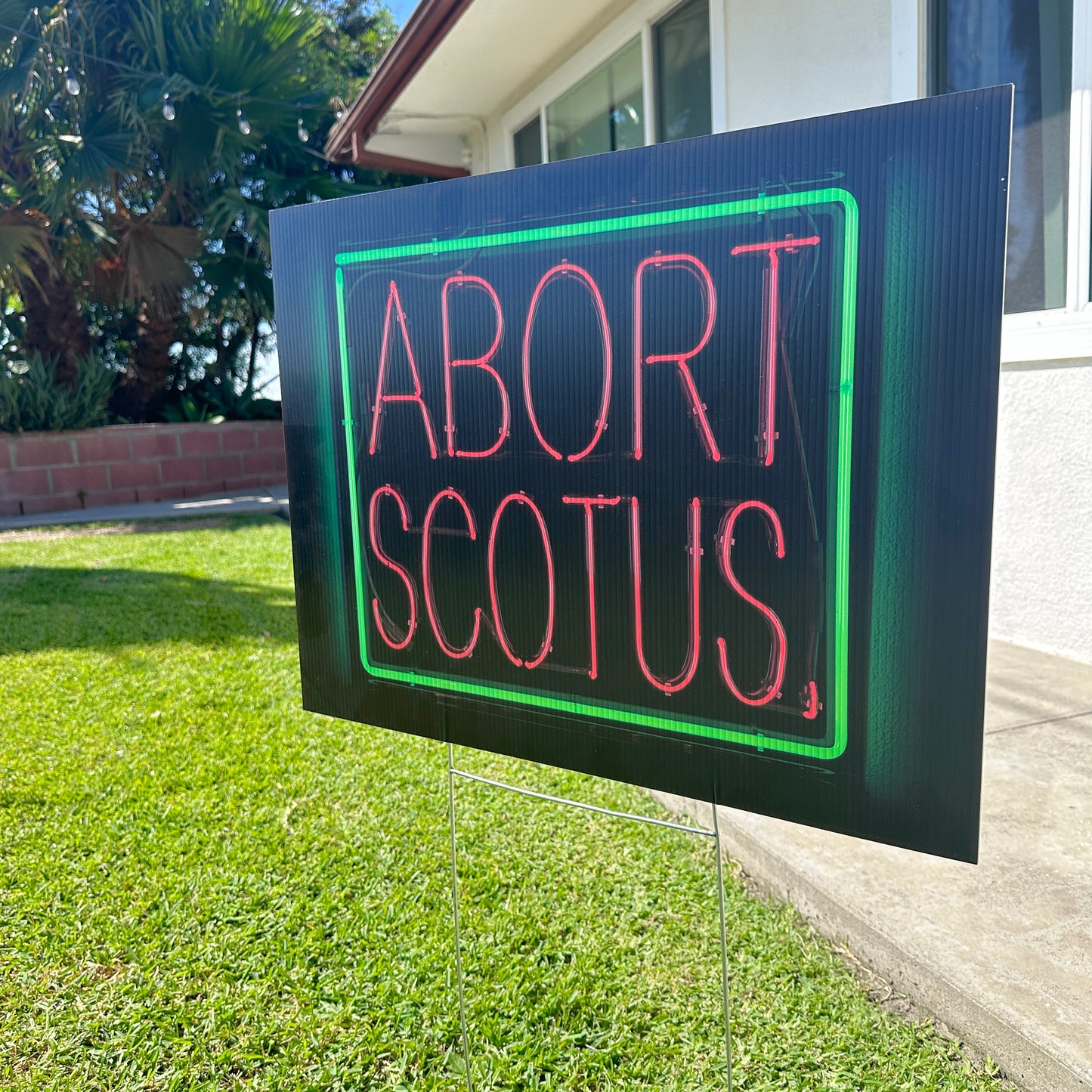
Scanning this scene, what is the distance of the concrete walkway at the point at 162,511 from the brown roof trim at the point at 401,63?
3.60 meters

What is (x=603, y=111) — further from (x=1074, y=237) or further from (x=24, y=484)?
(x=24, y=484)

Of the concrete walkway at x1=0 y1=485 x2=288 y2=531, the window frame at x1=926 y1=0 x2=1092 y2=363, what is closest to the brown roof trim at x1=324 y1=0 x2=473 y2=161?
the window frame at x1=926 y1=0 x2=1092 y2=363

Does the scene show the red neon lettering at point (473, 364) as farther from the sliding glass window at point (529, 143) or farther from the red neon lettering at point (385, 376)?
the sliding glass window at point (529, 143)

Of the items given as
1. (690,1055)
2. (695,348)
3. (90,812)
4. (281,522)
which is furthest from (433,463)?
(281,522)

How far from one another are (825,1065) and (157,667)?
365 centimetres

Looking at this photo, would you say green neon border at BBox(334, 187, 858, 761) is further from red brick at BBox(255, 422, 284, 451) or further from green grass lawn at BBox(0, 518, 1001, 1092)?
red brick at BBox(255, 422, 284, 451)

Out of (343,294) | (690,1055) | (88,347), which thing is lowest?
(690,1055)

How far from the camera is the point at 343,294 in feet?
5.75

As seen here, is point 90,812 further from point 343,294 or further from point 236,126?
point 236,126

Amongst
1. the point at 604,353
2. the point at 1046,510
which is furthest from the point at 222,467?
the point at 604,353

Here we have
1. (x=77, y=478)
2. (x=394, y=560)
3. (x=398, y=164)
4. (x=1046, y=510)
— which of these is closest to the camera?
(x=394, y=560)

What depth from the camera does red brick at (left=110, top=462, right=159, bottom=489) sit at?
1156 centimetres

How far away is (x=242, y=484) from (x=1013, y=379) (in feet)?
35.0

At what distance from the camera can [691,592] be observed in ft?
4.86
